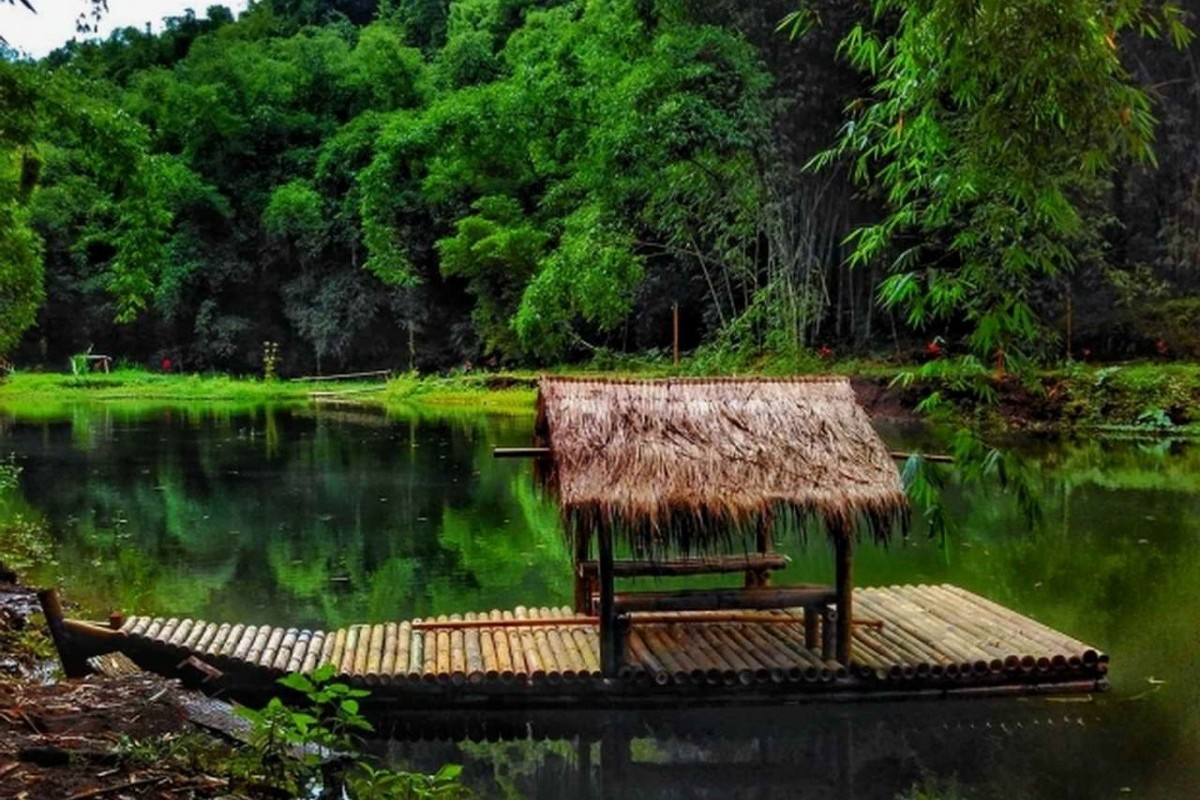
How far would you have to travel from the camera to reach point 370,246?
1330 inches

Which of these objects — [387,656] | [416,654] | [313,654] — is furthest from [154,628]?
[416,654]

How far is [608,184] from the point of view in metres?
23.6

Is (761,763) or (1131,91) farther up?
(1131,91)

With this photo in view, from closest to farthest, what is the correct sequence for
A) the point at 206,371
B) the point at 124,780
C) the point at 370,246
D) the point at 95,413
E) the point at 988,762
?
the point at 124,780
the point at 988,762
the point at 95,413
the point at 370,246
the point at 206,371

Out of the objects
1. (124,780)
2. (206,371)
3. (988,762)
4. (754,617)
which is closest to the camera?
(124,780)

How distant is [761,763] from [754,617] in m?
1.68

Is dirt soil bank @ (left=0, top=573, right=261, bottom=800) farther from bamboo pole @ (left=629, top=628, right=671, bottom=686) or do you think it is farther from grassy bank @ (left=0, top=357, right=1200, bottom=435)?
grassy bank @ (left=0, top=357, right=1200, bottom=435)

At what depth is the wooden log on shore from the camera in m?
7.51

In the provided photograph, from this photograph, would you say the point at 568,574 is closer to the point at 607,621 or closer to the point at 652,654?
the point at 652,654

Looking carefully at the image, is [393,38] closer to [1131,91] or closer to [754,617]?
[754,617]

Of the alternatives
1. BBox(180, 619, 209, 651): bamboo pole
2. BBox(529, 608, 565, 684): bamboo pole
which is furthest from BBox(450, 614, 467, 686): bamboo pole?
BBox(180, 619, 209, 651): bamboo pole

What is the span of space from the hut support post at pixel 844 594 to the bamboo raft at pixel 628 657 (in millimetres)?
110

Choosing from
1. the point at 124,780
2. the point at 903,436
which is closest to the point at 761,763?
the point at 124,780

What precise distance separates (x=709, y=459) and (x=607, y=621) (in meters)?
1.19
